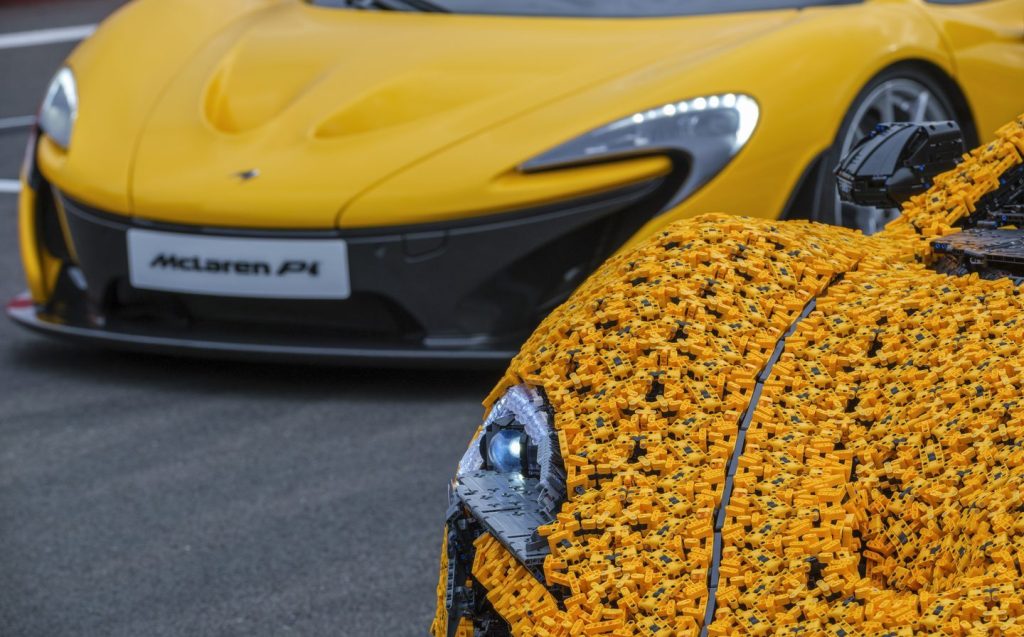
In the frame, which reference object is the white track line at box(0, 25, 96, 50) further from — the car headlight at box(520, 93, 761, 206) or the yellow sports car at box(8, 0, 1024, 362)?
the car headlight at box(520, 93, 761, 206)

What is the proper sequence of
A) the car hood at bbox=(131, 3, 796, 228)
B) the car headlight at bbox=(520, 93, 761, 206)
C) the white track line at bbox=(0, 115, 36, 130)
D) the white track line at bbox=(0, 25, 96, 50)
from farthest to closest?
the white track line at bbox=(0, 25, 96, 50) < the white track line at bbox=(0, 115, 36, 130) < the car hood at bbox=(131, 3, 796, 228) < the car headlight at bbox=(520, 93, 761, 206)

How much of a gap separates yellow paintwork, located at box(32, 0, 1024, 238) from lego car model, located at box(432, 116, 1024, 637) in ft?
6.78

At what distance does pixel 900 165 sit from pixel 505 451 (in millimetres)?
806

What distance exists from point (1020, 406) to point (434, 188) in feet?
8.72

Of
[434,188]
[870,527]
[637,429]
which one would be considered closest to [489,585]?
[637,429]

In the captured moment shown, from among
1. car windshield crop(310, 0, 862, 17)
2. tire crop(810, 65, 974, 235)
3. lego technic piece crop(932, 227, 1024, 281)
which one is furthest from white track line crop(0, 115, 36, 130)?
lego technic piece crop(932, 227, 1024, 281)

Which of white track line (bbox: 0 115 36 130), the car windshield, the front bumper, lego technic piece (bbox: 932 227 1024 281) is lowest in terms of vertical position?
white track line (bbox: 0 115 36 130)

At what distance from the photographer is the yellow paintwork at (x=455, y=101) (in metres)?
4.16

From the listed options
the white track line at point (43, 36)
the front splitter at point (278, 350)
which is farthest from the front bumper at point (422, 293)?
the white track line at point (43, 36)

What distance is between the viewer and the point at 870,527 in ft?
5.37

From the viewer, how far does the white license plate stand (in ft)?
14.0

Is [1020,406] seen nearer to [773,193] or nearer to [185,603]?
[185,603]

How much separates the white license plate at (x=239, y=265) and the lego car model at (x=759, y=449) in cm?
220

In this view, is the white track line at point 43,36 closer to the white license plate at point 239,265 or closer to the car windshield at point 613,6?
the car windshield at point 613,6
